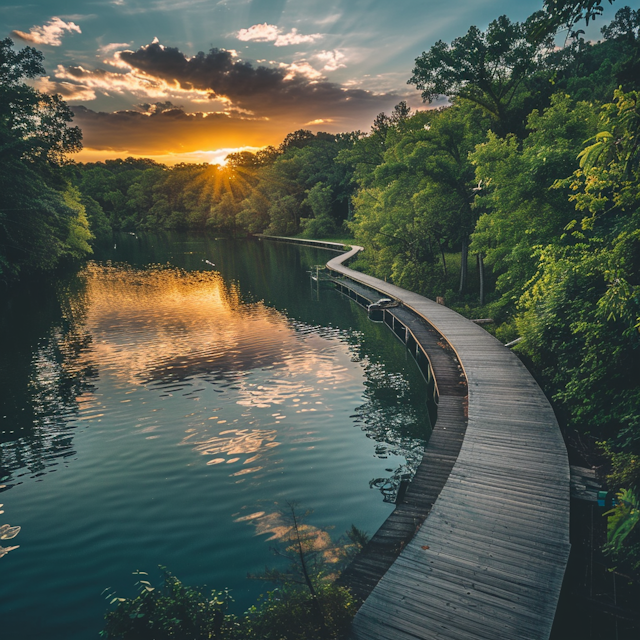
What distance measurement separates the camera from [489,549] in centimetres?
733

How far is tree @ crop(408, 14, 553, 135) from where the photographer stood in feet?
92.3

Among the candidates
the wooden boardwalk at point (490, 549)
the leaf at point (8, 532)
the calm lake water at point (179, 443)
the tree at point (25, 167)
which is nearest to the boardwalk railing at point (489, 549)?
the wooden boardwalk at point (490, 549)

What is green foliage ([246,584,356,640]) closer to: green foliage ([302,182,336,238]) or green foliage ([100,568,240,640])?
green foliage ([100,568,240,640])

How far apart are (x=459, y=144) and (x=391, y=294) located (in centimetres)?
1183

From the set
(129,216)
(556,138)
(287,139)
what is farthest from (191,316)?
(287,139)

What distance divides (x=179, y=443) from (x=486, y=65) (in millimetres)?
31543

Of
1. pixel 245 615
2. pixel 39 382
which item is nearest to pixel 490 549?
pixel 245 615

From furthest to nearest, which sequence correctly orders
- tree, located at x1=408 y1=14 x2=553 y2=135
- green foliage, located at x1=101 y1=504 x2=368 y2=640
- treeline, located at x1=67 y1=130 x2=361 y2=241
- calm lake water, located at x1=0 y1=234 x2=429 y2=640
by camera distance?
treeline, located at x1=67 y1=130 x2=361 y2=241 < tree, located at x1=408 y1=14 x2=553 y2=135 < calm lake water, located at x1=0 y1=234 x2=429 y2=640 < green foliage, located at x1=101 y1=504 x2=368 y2=640

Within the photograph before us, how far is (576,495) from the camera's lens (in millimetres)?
9414

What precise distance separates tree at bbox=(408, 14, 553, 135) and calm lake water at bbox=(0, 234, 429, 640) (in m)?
18.2

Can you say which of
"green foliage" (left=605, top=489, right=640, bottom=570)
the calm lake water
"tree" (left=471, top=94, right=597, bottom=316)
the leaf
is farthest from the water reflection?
"tree" (left=471, top=94, right=597, bottom=316)

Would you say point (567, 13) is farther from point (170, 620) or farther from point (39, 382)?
point (39, 382)

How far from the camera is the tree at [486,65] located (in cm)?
2812

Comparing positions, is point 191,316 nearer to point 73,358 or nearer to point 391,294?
point 73,358
